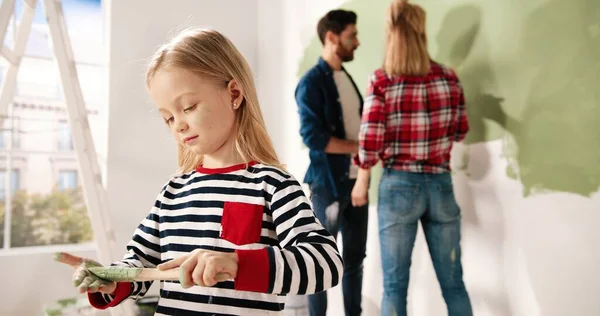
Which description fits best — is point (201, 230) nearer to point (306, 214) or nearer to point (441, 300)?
point (306, 214)

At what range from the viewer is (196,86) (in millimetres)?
792

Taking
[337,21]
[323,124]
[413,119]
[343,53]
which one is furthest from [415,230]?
[337,21]

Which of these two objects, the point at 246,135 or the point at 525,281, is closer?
the point at 246,135

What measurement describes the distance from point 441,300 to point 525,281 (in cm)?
39

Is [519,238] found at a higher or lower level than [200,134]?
lower

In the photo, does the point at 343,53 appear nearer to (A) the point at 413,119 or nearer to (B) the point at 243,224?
(A) the point at 413,119

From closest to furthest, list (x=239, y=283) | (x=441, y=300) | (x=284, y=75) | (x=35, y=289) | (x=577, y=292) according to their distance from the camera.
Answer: (x=239, y=283)
(x=577, y=292)
(x=441, y=300)
(x=35, y=289)
(x=284, y=75)

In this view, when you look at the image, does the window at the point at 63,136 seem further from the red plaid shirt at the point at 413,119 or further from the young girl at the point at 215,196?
the young girl at the point at 215,196

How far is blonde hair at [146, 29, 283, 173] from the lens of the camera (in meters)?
0.81

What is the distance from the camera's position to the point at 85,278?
27.5 inches

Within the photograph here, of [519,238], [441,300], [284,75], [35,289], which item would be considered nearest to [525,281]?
[519,238]

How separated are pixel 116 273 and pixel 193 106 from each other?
0.94 ft

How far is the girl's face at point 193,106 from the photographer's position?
788mm

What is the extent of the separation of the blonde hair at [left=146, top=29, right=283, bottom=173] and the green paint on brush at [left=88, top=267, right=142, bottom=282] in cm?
26
